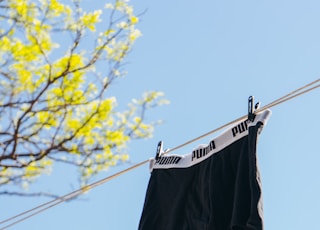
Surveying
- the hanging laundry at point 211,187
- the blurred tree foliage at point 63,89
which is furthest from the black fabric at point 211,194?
the blurred tree foliage at point 63,89

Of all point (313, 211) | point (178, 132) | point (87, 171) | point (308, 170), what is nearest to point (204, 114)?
point (178, 132)

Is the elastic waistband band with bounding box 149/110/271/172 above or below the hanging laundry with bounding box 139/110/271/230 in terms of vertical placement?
above

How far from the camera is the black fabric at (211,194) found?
1.25 m

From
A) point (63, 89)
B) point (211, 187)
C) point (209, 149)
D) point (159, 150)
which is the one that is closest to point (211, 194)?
point (211, 187)

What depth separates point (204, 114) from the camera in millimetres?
2264

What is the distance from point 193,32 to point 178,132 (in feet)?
2.50

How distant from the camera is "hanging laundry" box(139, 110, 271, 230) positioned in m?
1.25

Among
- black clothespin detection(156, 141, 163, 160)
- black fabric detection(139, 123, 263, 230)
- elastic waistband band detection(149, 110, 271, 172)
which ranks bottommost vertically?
black fabric detection(139, 123, 263, 230)

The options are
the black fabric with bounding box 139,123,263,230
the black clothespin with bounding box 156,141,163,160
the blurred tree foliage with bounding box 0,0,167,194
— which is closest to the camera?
the black fabric with bounding box 139,123,263,230

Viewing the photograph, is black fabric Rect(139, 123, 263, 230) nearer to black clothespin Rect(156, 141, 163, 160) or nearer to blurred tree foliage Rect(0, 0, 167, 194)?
black clothespin Rect(156, 141, 163, 160)

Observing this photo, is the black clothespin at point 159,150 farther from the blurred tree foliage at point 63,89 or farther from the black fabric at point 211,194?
the blurred tree foliage at point 63,89

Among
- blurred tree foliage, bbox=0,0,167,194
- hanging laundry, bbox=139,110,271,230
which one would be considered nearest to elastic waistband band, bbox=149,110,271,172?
hanging laundry, bbox=139,110,271,230

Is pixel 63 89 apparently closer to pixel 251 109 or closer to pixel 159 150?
pixel 159 150

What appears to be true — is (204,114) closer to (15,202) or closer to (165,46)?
(165,46)
